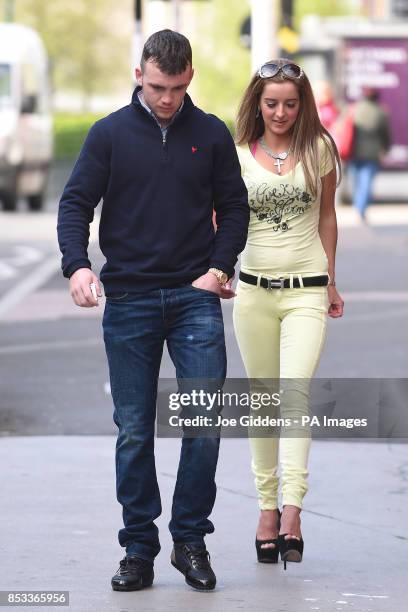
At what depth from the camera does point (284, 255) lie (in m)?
5.91

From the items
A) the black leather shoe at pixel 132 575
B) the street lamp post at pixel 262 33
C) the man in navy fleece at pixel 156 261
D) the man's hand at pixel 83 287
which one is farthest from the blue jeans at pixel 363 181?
the man's hand at pixel 83 287

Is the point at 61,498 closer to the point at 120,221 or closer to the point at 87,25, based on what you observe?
the point at 120,221

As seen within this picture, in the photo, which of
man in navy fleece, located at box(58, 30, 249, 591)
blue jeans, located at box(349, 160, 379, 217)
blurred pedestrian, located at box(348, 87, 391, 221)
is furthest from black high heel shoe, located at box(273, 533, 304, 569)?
blurred pedestrian, located at box(348, 87, 391, 221)

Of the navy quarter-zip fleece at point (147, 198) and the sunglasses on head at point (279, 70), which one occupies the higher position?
the sunglasses on head at point (279, 70)

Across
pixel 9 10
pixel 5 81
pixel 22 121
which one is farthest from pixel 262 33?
pixel 9 10

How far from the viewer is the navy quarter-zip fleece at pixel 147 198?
5418 millimetres

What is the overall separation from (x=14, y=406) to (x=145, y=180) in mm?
4432

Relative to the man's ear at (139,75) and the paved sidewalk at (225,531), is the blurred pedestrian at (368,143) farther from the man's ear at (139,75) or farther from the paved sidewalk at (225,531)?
the man's ear at (139,75)

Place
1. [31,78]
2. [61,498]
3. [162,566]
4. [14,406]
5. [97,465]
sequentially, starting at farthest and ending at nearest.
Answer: [31,78], [14,406], [97,465], [61,498], [162,566]

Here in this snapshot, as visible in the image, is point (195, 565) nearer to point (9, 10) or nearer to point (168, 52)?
point (168, 52)


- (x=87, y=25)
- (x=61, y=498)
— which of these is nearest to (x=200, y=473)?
(x=61, y=498)

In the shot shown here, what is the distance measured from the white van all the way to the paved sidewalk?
20.8 m

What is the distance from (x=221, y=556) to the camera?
603cm

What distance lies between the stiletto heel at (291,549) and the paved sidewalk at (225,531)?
58mm
